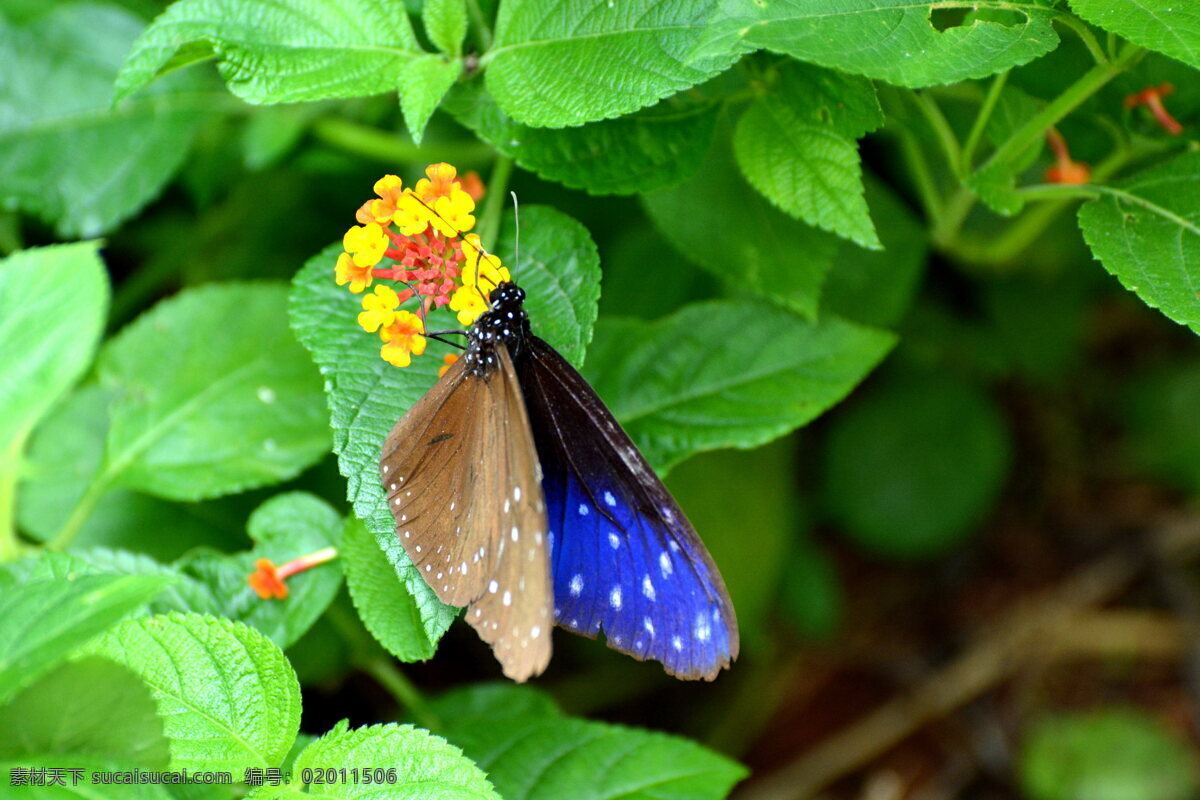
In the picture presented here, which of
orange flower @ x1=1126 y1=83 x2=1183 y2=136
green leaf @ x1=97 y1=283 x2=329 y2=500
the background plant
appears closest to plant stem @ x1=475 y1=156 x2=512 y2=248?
the background plant

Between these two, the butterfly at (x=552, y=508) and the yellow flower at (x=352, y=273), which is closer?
the butterfly at (x=552, y=508)

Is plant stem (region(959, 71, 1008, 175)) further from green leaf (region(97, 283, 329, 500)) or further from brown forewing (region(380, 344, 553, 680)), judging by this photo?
green leaf (region(97, 283, 329, 500))

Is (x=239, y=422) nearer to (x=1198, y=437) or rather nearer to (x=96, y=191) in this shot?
(x=96, y=191)

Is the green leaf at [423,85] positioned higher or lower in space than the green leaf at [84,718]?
higher

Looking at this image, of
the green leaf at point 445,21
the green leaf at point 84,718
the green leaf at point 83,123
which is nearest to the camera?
the green leaf at point 84,718

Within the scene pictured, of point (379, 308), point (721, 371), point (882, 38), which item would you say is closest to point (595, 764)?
point (721, 371)

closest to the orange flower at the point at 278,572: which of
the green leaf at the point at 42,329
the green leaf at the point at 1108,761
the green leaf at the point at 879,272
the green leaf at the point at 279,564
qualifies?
the green leaf at the point at 279,564

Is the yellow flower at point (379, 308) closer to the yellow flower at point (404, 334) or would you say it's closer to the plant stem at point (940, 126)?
the yellow flower at point (404, 334)

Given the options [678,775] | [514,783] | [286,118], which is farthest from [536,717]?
[286,118]
